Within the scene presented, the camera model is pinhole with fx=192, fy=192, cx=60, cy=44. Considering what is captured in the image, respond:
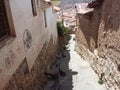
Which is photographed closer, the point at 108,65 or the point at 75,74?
the point at 108,65

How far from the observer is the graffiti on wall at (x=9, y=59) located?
4.43 m

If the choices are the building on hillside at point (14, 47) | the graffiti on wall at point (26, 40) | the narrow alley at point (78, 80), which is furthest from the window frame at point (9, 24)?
the narrow alley at point (78, 80)

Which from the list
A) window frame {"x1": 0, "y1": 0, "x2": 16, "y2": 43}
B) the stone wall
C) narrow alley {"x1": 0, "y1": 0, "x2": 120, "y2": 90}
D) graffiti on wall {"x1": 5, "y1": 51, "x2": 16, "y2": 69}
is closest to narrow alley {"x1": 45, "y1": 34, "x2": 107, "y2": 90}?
narrow alley {"x1": 0, "y1": 0, "x2": 120, "y2": 90}

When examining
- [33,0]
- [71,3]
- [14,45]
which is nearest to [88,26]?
[33,0]

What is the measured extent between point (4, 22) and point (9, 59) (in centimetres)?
98

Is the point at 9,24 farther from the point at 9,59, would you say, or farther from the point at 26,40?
the point at 26,40

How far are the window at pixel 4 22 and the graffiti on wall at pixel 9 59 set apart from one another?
434 mm

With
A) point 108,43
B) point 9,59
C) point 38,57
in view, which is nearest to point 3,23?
point 9,59

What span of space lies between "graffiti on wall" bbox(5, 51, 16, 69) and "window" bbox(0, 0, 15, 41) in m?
0.43

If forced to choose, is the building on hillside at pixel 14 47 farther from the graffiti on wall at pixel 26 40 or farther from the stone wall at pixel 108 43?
the stone wall at pixel 108 43

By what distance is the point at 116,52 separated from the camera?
6316 mm

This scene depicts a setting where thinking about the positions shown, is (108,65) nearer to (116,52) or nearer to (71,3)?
(116,52)

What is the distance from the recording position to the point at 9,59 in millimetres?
4586

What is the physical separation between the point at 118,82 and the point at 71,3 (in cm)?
2574
